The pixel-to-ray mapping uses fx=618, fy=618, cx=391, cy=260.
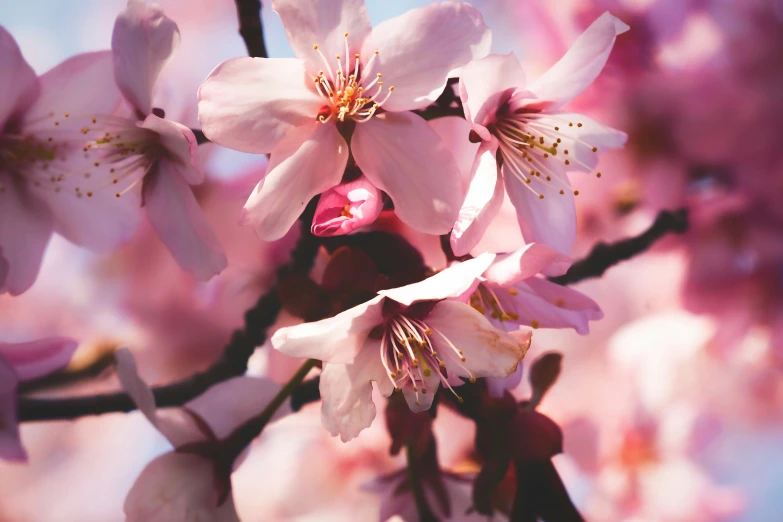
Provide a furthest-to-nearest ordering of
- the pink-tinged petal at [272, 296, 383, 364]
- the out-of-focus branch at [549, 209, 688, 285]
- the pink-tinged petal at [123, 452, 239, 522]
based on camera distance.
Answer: the out-of-focus branch at [549, 209, 688, 285], the pink-tinged petal at [123, 452, 239, 522], the pink-tinged petal at [272, 296, 383, 364]

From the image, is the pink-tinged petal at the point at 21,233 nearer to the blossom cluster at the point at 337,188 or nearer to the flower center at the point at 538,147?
the blossom cluster at the point at 337,188

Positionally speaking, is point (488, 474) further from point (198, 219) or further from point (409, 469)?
point (198, 219)

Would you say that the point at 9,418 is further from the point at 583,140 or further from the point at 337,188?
the point at 583,140

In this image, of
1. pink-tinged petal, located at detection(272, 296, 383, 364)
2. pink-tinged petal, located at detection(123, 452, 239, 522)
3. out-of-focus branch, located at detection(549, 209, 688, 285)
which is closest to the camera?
pink-tinged petal, located at detection(272, 296, 383, 364)

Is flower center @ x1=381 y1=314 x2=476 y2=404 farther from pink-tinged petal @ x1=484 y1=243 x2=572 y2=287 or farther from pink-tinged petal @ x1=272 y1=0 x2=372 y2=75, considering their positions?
pink-tinged petal @ x1=272 y1=0 x2=372 y2=75

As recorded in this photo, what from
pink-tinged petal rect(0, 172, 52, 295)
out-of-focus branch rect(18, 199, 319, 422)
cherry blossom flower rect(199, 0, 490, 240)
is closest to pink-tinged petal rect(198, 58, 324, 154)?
cherry blossom flower rect(199, 0, 490, 240)

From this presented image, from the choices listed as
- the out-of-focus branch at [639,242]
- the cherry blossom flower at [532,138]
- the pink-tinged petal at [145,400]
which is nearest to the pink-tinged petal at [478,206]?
the cherry blossom flower at [532,138]
